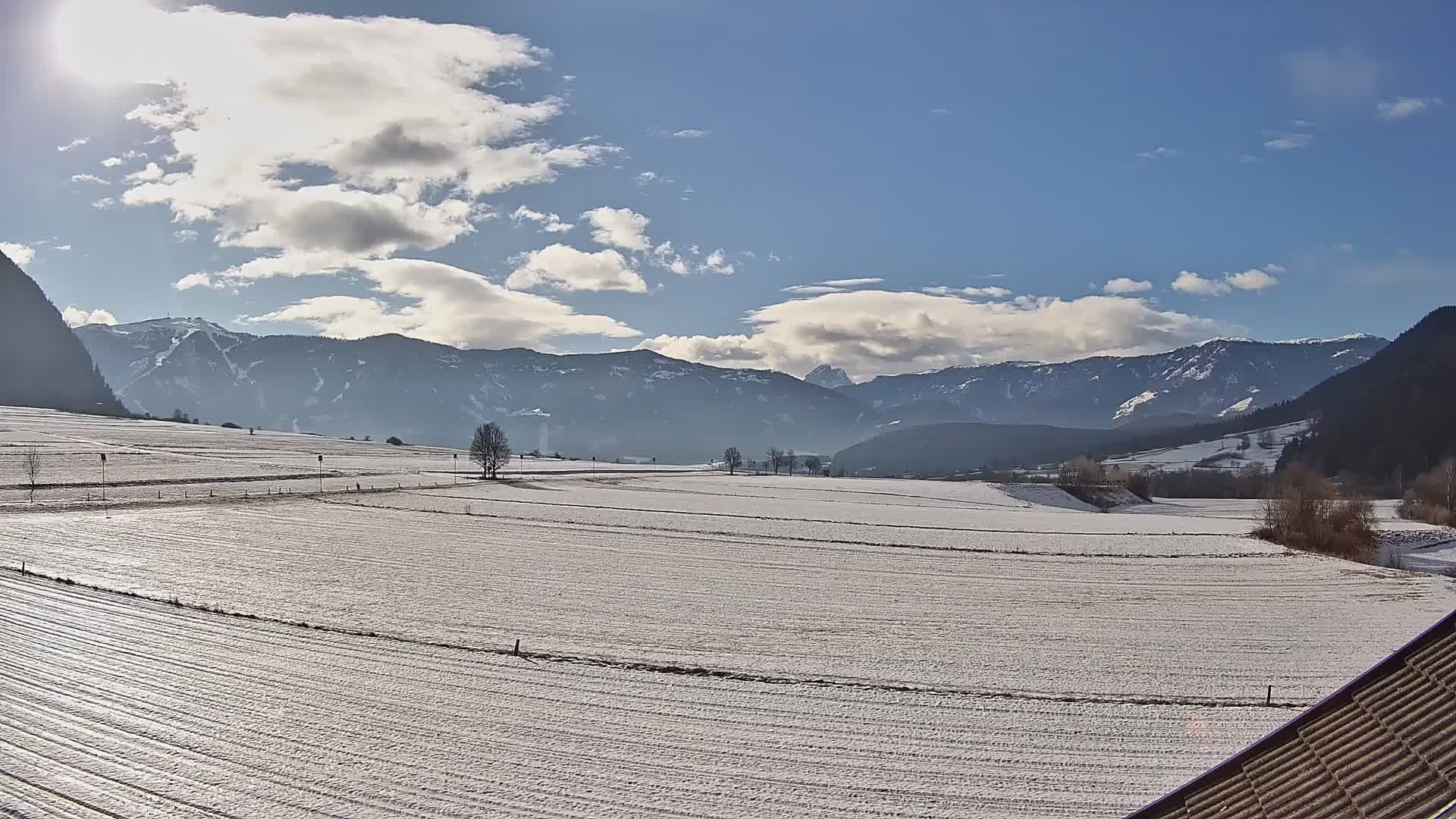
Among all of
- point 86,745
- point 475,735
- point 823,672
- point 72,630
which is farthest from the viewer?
point 72,630

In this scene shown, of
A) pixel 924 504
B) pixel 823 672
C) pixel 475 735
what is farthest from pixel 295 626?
pixel 924 504

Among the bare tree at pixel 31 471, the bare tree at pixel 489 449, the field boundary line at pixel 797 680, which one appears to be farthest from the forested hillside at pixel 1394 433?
the bare tree at pixel 31 471

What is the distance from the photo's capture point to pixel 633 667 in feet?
81.1

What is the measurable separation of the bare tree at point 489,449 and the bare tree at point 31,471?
47.7 m

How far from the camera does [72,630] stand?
26562mm

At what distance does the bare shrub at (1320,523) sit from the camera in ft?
220

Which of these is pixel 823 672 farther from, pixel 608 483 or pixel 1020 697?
pixel 608 483

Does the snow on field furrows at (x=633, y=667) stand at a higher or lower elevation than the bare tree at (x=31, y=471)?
lower

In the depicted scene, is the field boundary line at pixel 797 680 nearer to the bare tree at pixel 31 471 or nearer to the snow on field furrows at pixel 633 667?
the snow on field furrows at pixel 633 667

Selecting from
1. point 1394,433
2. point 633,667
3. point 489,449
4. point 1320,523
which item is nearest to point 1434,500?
point 1320,523

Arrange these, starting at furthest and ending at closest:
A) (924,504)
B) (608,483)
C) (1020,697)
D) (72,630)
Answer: (608,483) → (924,504) → (72,630) → (1020,697)

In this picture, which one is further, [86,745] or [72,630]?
[72,630]

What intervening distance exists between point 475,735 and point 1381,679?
1622 cm

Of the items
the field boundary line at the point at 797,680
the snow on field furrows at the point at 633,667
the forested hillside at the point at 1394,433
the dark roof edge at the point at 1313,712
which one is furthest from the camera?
the forested hillside at the point at 1394,433
